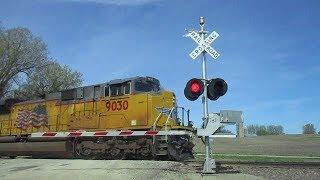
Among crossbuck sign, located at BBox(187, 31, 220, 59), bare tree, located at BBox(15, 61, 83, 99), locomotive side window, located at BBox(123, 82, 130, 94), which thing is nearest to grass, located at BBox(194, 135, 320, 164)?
locomotive side window, located at BBox(123, 82, 130, 94)

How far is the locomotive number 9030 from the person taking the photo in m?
18.7

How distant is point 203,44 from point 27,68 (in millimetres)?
39297

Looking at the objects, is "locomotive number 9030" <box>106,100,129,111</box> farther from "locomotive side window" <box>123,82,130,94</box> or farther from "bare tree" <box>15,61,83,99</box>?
"bare tree" <box>15,61,83,99</box>

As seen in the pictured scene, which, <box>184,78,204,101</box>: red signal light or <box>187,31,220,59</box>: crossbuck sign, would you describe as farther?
<box>187,31,220,59</box>: crossbuck sign

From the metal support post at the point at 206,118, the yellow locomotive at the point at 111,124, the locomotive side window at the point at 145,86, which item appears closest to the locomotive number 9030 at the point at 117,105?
the yellow locomotive at the point at 111,124

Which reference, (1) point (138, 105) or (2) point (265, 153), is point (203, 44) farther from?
(2) point (265, 153)

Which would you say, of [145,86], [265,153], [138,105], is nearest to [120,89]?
[145,86]

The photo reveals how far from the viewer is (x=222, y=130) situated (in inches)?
470

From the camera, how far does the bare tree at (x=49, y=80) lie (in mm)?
47281

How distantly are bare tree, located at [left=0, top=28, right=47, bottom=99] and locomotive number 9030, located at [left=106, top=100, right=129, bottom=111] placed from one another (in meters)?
30.3

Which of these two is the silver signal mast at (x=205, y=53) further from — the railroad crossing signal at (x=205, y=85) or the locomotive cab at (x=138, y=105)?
the locomotive cab at (x=138, y=105)

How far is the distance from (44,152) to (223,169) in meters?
11.1

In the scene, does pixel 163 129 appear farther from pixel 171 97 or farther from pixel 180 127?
pixel 171 97

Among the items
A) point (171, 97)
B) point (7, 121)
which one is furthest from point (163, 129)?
point (7, 121)
